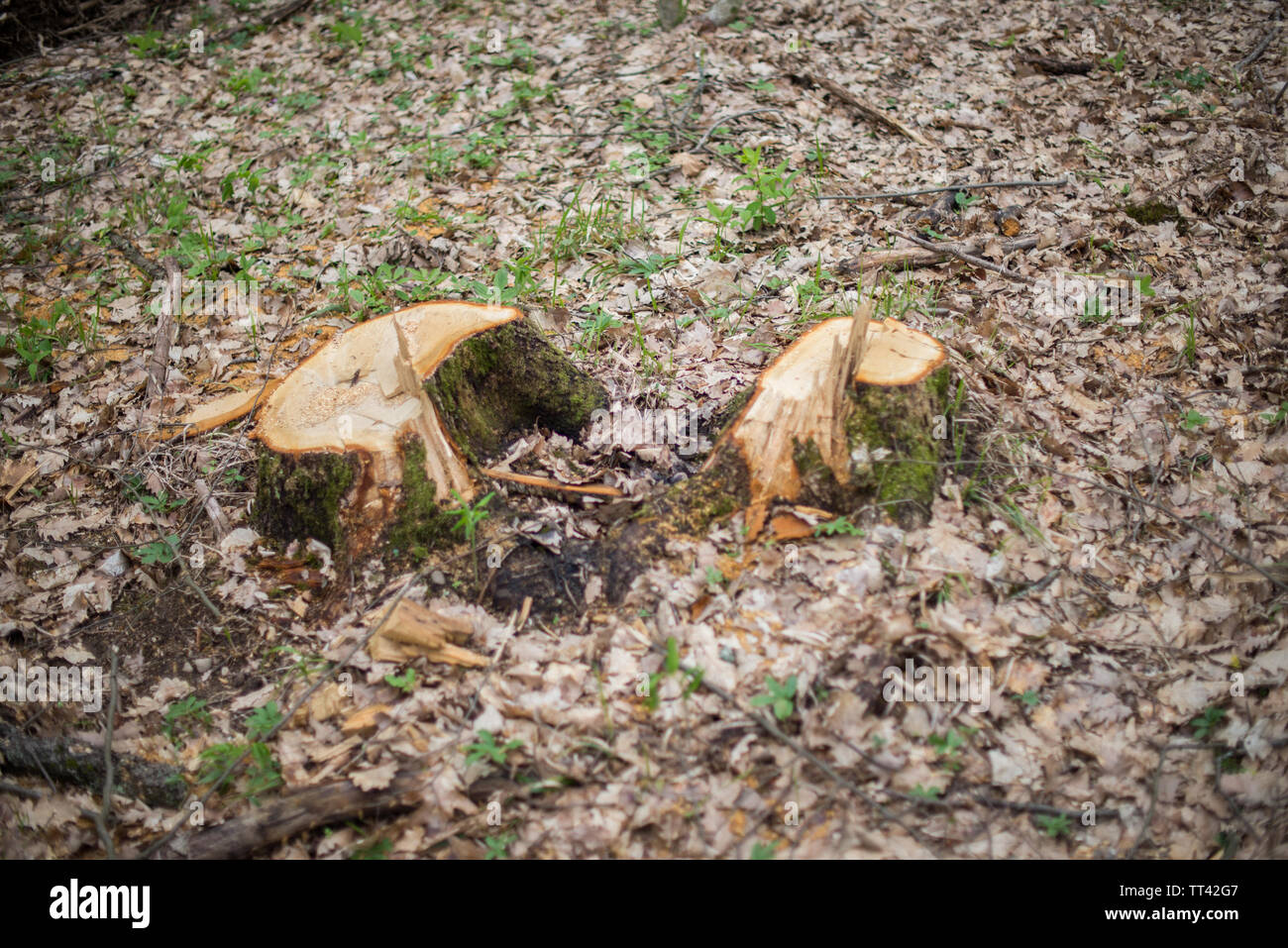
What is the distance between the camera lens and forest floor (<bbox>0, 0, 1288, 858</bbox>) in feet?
8.15

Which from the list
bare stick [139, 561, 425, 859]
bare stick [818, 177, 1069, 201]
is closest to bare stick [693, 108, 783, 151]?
bare stick [818, 177, 1069, 201]

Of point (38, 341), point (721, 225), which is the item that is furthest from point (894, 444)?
point (38, 341)

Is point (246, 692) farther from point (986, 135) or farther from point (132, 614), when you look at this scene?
point (986, 135)

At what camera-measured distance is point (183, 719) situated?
2842mm

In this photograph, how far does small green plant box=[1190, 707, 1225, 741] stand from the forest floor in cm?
1

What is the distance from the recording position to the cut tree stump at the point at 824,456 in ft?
9.71

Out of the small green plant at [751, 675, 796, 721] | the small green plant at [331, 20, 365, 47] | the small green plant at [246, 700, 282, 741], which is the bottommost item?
the small green plant at [246, 700, 282, 741]

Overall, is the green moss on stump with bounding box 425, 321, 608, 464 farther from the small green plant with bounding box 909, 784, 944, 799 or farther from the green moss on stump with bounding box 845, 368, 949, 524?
the small green plant with bounding box 909, 784, 944, 799

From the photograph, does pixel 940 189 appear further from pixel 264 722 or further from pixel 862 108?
pixel 264 722

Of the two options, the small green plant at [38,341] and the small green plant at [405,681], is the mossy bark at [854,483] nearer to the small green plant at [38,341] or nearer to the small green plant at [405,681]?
the small green plant at [405,681]

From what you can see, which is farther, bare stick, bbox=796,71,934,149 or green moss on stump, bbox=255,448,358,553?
bare stick, bbox=796,71,934,149

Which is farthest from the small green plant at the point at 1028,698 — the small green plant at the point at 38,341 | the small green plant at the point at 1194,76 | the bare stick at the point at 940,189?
the small green plant at the point at 1194,76

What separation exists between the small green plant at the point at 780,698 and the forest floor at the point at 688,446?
25 mm

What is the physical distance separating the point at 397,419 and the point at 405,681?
1.03 metres
